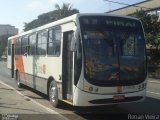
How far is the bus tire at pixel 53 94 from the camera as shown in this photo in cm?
1241

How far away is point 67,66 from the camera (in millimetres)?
11547

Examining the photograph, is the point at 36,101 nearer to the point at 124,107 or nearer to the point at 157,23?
the point at 124,107

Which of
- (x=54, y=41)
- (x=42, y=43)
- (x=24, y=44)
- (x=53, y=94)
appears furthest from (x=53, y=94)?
(x=24, y=44)

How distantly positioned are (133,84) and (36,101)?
186 inches

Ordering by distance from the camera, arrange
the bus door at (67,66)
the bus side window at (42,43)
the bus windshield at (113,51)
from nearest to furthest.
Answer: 1. the bus windshield at (113,51)
2. the bus door at (67,66)
3. the bus side window at (42,43)

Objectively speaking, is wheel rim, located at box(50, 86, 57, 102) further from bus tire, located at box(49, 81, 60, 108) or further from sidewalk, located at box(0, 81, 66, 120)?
sidewalk, located at box(0, 81, 66, 120)

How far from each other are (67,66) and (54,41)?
1535 mm

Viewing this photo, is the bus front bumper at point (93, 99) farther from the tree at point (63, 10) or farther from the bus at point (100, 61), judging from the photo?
the tree at point (63, 10)

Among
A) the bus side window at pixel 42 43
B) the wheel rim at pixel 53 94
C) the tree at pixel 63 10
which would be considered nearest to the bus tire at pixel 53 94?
the wheel rim at pixel 53 94

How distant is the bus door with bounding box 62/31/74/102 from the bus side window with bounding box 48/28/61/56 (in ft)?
1.56

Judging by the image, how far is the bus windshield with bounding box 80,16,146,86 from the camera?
403 inches

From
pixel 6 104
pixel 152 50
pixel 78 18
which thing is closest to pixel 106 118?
pixel 78 18

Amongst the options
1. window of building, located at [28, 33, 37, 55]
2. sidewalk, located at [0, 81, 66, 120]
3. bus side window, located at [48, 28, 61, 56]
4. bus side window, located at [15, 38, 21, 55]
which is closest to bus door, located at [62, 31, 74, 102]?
bus side window, located at [48, 28, 61, 56]

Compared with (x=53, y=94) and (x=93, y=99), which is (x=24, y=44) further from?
(x=93, y=99)
